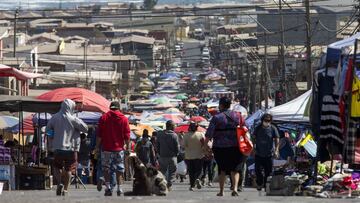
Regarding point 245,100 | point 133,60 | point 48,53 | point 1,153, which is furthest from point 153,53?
point 1,153

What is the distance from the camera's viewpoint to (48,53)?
102 m

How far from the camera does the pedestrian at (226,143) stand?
1580 centimetres

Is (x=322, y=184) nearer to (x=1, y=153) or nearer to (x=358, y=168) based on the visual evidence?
(x=358, y=168)

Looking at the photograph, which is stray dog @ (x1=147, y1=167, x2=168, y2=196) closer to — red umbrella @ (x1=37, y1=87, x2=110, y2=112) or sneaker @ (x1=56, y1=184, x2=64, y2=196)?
sneaker @ (x1=56, y1=184, x2=64, y2=196)

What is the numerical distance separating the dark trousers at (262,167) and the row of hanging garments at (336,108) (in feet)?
8.87

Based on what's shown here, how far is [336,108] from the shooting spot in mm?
15617

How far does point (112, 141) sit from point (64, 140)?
0.73 meters

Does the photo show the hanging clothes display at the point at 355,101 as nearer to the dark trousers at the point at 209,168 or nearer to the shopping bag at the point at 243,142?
the shopping bag at the point at 243,142

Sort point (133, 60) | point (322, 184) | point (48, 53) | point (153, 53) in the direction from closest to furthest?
point (322, 184)
point (48, 53)
point (133, 60)
point (153, 53)

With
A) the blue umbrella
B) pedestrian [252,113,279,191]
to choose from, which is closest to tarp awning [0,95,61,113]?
pedestrian [252,113,279,191]

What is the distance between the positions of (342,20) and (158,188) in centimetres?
8898

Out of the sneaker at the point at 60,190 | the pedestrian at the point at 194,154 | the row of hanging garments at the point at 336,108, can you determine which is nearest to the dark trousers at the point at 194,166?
the pedestrian at the point at 194,154

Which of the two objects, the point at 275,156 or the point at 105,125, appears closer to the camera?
the point at 105,125

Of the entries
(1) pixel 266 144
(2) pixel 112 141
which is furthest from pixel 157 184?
(1) pixel 266 144
